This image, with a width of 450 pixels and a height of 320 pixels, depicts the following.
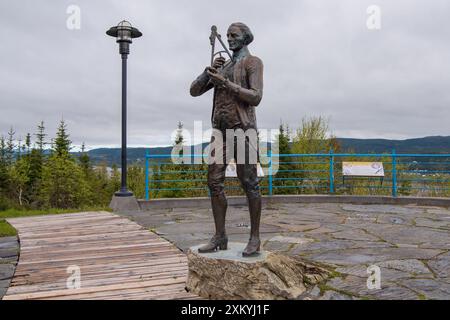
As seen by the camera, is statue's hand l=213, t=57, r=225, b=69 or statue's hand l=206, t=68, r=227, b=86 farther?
statue's hand l=213, t=57, r=225, b=69

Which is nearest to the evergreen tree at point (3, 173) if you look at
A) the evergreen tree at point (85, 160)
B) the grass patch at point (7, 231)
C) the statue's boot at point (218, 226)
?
the evergreen tree at point (85, 160)

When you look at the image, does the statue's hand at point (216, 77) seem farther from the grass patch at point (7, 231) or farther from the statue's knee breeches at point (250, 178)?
the grass patch at point (7, 231)

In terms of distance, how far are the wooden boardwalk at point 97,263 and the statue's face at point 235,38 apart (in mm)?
2197

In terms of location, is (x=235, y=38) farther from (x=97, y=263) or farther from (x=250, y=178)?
(x=97, y=263)

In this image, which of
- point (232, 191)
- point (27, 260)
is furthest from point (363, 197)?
point (27, 260)

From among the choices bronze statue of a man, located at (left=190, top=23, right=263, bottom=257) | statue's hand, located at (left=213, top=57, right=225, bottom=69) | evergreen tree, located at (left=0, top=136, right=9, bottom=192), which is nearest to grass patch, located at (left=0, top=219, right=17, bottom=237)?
bronze statue of a man, located at (left=190, top=23, right=263, bottom=257)

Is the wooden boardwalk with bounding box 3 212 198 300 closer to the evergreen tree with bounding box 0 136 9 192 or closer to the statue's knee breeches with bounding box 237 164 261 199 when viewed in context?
the statue's knee breeches with bounding box 237 164 261 199

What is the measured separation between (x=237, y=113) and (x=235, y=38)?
0.67m

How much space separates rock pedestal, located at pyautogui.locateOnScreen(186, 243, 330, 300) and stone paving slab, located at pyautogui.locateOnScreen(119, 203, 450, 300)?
197 millimetres

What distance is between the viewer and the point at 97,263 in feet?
14.1

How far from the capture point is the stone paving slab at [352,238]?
3.54m

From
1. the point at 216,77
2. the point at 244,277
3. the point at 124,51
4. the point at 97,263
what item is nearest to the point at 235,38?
the point at 216,77

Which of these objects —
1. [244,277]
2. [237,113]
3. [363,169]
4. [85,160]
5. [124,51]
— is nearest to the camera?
[244,277]

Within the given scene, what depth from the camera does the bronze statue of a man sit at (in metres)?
3.45
